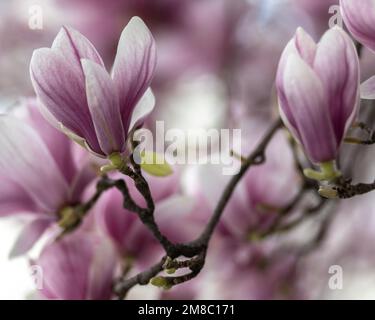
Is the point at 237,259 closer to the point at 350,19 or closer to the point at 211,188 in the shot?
the point at 211,188

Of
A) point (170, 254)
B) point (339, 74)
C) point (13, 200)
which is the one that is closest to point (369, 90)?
point (339, 74)

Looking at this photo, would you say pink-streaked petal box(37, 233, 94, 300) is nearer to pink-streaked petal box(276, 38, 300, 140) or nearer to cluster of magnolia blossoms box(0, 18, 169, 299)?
cluster of magnolia blossoms box(0, 18, 169, 299)

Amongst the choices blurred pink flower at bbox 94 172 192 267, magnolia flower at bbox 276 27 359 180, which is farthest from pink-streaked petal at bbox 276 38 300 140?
blurred pink flower at bbox 94 172 192 267

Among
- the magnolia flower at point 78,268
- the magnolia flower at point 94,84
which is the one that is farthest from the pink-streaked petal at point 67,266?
the magnolia flower at point 94,84

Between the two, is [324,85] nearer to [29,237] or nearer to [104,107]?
[104,107]

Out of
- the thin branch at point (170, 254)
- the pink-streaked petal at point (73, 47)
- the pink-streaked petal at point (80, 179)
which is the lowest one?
the thin branch at point (170, 254)

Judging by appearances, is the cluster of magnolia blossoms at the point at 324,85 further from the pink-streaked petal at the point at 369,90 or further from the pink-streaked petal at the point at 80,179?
the pink-streaked petal at the point at 80,179

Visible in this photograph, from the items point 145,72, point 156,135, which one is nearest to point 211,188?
point 156,135
